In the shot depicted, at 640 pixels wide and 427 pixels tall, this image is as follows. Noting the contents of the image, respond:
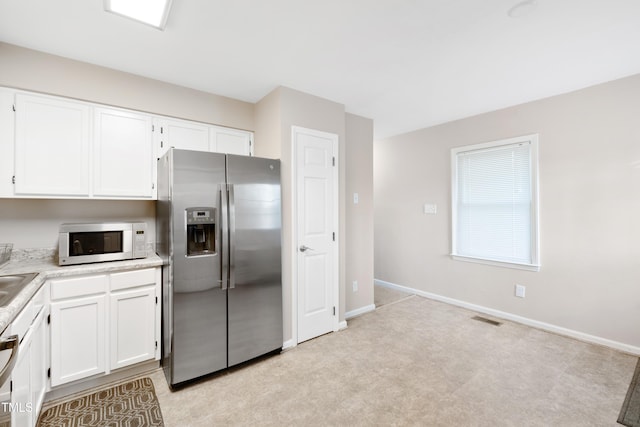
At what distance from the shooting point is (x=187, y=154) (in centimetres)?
214

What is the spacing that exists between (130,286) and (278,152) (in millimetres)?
1694

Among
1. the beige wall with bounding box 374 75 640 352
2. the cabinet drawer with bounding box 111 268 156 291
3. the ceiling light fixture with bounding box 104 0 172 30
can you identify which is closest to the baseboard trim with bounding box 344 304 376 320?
the beige wall with bounding box 374 75 640 352

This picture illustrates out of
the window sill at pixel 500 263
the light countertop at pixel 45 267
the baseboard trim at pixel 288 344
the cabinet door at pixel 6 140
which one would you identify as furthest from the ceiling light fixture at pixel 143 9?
the window sill at pixel 500 263

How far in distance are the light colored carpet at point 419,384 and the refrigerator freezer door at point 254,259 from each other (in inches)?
9.6

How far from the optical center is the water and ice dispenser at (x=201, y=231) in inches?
86.7

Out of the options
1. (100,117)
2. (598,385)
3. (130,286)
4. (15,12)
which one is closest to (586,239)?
(598,385)

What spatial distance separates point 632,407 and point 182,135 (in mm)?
4150

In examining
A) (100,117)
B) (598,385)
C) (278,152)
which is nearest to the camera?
(598,385)

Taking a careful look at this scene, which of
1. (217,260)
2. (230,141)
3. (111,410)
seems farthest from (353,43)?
(111,410)

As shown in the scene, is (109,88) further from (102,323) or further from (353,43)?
(353,43)

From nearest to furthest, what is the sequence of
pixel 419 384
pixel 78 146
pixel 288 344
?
pixel 419 384, pixel 78 146, pixel 288 344

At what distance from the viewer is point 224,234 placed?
2.30 metres

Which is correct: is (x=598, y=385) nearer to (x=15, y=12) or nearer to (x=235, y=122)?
(x=235, y=122)

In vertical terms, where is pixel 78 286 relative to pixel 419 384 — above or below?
above
